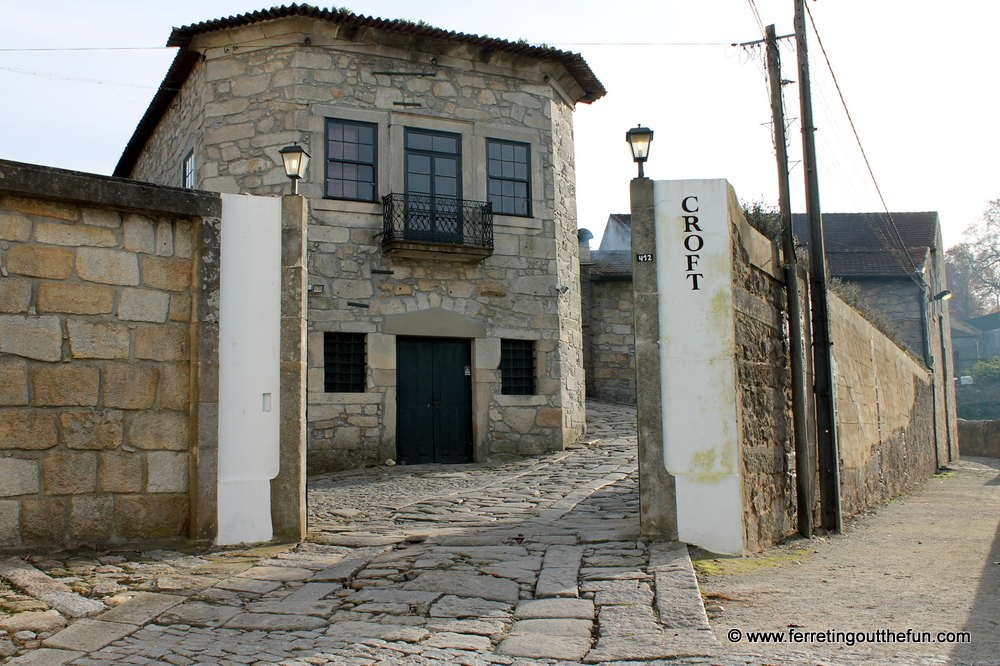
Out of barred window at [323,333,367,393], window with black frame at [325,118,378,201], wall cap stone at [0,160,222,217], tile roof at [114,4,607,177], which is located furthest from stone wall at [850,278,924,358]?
wall cap stone at [0,160,222,217]

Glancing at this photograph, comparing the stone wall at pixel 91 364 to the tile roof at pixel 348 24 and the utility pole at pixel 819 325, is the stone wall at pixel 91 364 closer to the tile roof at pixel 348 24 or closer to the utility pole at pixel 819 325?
the utility pole at pixel 819 325

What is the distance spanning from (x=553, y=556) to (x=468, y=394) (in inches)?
299

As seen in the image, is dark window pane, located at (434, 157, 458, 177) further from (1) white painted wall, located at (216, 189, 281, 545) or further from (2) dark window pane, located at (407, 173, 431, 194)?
(1) white painted wall, located at (216, 189, 281, 545)

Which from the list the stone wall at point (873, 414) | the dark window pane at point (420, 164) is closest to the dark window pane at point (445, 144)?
the dark window pane at point (420, 164)

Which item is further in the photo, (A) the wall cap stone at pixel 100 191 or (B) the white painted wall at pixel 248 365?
(B) the white painted wall at pixel 248 365

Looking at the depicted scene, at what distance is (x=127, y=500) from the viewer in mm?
5762

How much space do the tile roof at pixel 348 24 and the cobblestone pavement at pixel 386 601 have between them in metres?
8.14

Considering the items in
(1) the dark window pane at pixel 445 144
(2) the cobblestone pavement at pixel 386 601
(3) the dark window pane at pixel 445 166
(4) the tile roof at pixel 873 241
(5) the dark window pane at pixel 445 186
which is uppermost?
(4) the tile roof at pixel 873 241

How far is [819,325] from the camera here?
856 centimetres

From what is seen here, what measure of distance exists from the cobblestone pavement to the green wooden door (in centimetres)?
553

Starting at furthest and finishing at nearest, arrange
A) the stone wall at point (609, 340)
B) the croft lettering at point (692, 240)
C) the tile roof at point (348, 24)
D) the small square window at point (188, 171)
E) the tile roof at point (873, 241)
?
the tile roof at point (873, 241), the stone wall at point (609, 340), the small square window at point (188, 171), the tile roof at point (348, 24), the croft lettering at point (692, 240)

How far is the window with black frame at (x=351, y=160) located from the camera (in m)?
12.6

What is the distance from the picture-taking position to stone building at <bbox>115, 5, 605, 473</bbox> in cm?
1236

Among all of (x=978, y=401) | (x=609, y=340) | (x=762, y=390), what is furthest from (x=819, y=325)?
(x=978, y=401)
